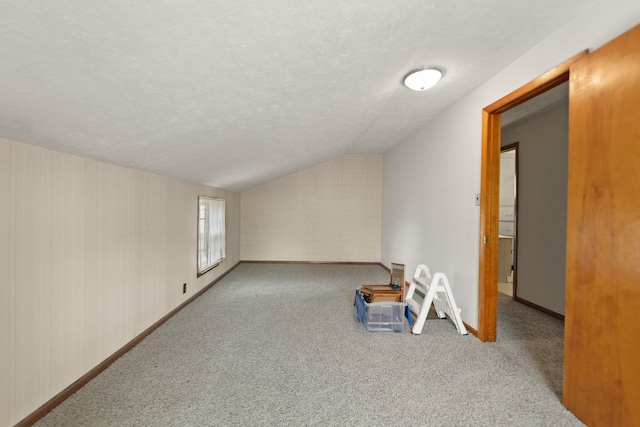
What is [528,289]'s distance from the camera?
354 cm

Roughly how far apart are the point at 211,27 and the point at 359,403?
6.62ft

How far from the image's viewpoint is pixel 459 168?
2914mm

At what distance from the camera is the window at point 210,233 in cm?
382

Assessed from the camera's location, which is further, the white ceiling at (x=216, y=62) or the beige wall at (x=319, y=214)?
the beige wall at (x=319, y=214)

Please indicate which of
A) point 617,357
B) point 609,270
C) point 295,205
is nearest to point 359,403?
point 617,357

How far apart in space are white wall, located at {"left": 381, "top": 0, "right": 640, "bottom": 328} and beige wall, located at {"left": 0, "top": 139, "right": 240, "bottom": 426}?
9.60ft

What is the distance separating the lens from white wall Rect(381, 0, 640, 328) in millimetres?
1639

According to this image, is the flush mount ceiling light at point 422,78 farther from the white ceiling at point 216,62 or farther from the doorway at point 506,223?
the doorway at point 506,223

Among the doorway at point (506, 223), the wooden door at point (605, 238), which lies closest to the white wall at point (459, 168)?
the wooden door at point (605, 238)

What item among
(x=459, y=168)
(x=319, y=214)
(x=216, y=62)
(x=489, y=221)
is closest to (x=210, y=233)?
(x=319, y=214)

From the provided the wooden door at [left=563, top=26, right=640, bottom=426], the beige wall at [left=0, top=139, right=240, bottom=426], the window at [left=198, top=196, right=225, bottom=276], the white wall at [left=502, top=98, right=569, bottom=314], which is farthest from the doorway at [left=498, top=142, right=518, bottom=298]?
the beige wall at [left=0, top=139, right=240, bottom=426]

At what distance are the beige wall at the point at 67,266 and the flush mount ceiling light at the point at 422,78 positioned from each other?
2.35 meters

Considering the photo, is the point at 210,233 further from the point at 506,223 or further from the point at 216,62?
the point at 506,223

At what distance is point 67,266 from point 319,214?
15.9 feet
